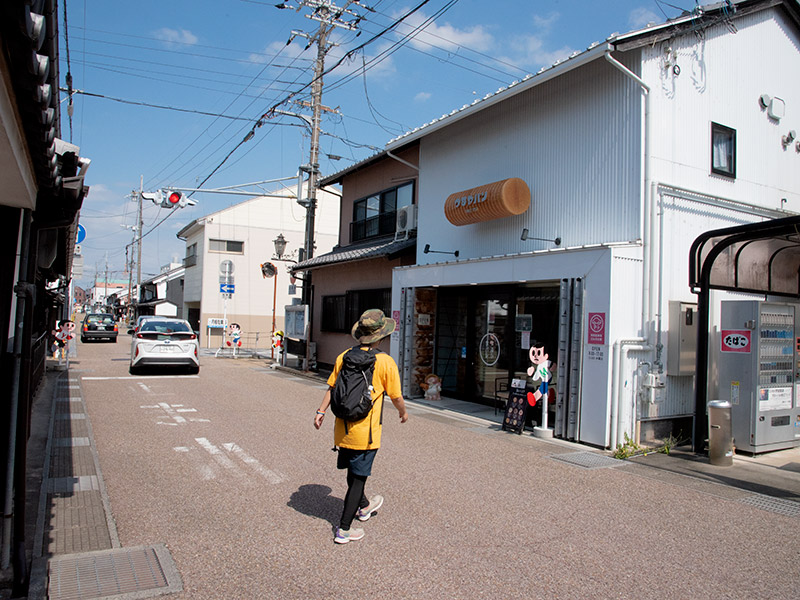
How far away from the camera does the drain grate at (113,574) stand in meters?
3.72

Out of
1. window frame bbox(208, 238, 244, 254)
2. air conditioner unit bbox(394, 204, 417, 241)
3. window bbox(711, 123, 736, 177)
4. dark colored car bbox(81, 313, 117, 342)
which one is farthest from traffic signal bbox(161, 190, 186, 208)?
dark colored car bbox(81, 313, 117, 342)

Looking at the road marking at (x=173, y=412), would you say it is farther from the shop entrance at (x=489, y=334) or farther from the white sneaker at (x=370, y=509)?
the shop entrance at (x=489, y=334)

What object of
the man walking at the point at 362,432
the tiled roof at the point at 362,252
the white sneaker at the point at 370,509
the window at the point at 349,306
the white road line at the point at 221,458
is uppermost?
the tiled roof at the point at 362,252

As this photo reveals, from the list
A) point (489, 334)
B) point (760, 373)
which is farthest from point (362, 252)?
point (760, 373)

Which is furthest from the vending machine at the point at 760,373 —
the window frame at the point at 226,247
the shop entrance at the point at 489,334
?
the window frame at the point at 226,247

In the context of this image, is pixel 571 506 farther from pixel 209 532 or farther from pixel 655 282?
pixel 655 282

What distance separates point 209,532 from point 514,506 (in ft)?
9.11

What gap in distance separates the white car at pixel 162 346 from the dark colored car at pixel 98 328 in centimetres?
1901

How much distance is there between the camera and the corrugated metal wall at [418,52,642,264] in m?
9.12

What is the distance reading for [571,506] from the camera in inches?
223

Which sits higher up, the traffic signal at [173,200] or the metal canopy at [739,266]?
the traffic signal at [173,200]

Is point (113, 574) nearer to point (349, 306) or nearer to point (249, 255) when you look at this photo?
point (349, 306)

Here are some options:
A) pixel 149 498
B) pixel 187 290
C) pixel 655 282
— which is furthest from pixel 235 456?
pixel 187 290

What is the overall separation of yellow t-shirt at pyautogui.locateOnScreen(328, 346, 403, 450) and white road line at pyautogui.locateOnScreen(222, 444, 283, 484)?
1.97 m
